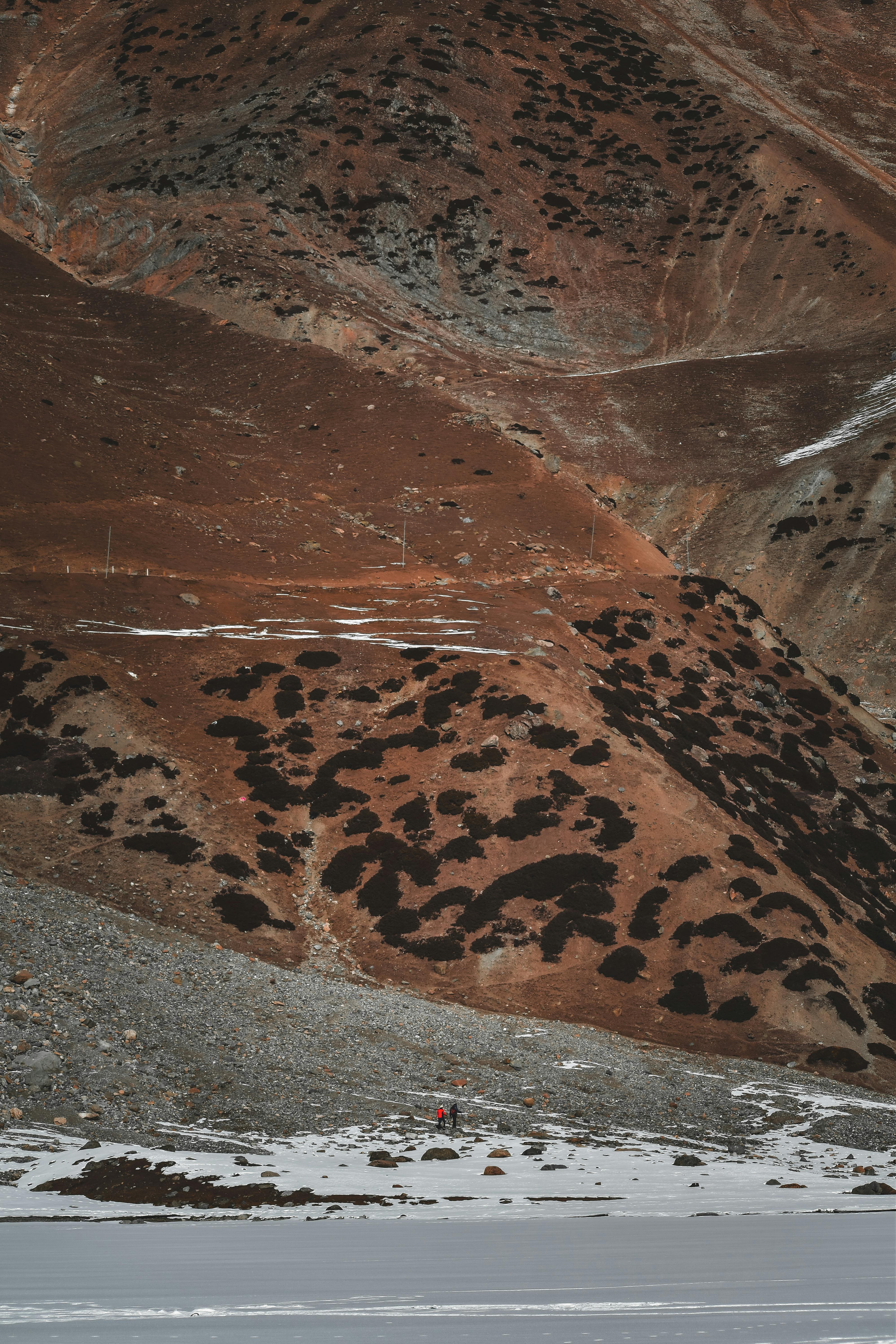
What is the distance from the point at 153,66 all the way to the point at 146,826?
118059 mm

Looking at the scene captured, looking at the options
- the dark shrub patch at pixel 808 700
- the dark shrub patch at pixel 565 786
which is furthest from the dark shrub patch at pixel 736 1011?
the dark shrub patch at pixel 808 700

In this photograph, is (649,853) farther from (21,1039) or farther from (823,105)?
(823,105)

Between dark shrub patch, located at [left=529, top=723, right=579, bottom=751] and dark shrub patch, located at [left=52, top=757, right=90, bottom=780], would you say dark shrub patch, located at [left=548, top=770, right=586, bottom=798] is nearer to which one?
dark shrub patch, located at [left=529, top=723, right=579, bottom=751]

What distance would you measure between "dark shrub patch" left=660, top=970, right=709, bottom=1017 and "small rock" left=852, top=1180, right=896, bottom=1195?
1623 cm

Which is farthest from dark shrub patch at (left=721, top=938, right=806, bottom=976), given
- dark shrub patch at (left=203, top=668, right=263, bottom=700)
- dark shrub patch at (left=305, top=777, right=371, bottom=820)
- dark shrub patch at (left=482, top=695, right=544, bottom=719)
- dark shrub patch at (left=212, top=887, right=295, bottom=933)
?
dark shrub patch at (left=203, top=668, right=263, bottom=700)

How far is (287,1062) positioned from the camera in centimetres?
2980

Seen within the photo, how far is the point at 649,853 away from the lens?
40875mm

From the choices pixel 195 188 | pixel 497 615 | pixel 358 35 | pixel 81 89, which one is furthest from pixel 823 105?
pixel 497 615

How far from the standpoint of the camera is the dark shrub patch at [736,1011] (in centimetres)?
3656

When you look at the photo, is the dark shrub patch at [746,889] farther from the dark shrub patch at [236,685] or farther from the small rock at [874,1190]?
the dark shrub patch at [236,685]

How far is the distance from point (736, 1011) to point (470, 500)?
4319cm

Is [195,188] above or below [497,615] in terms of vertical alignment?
above

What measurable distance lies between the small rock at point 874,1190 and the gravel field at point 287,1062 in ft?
26.2

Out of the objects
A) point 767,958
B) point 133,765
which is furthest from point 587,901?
point 133,765
